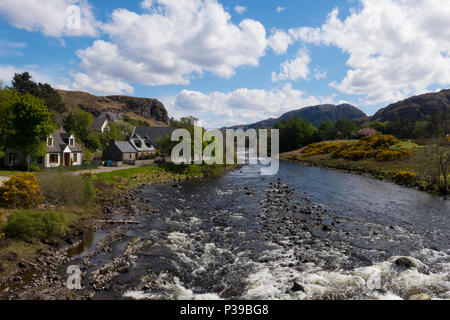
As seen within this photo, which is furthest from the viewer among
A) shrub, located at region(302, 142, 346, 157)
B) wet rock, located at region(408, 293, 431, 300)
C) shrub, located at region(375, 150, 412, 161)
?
shrub, located at region(302, 142, 346, 157)

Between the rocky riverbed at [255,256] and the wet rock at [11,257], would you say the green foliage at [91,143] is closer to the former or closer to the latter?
the rocky riverbed at [255,256]

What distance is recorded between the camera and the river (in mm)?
15211

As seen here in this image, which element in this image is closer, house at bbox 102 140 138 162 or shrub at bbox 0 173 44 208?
shrub at bbox 0 173 44 208

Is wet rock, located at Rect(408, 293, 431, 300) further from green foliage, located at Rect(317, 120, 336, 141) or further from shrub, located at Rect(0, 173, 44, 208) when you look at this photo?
green foliage, located at Rect(317, 120, 336, 141)

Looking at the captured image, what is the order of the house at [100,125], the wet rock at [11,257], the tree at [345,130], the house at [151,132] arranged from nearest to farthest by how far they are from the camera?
the wet rock at [11,257] → the house at [151,132] → the house at [100,125] → the tree at [345,130]

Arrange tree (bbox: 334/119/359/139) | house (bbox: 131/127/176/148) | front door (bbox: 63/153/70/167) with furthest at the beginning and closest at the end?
tree (bbox: 334/119/359/139), house (bbox: 131/127/176/148), front door (bbox: 63/153/70/167)

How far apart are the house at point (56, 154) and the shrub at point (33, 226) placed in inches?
1045

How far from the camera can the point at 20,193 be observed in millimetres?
22750

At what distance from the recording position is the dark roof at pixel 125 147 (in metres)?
65.1

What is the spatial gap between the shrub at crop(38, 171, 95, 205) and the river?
663 cm

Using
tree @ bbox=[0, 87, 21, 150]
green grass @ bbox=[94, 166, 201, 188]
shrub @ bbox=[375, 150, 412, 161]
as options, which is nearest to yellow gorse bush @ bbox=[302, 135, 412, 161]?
shrub @ bbox=[375, 150, 412, 161]

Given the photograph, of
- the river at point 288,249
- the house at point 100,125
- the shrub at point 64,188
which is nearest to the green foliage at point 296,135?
the house at point 100,125
